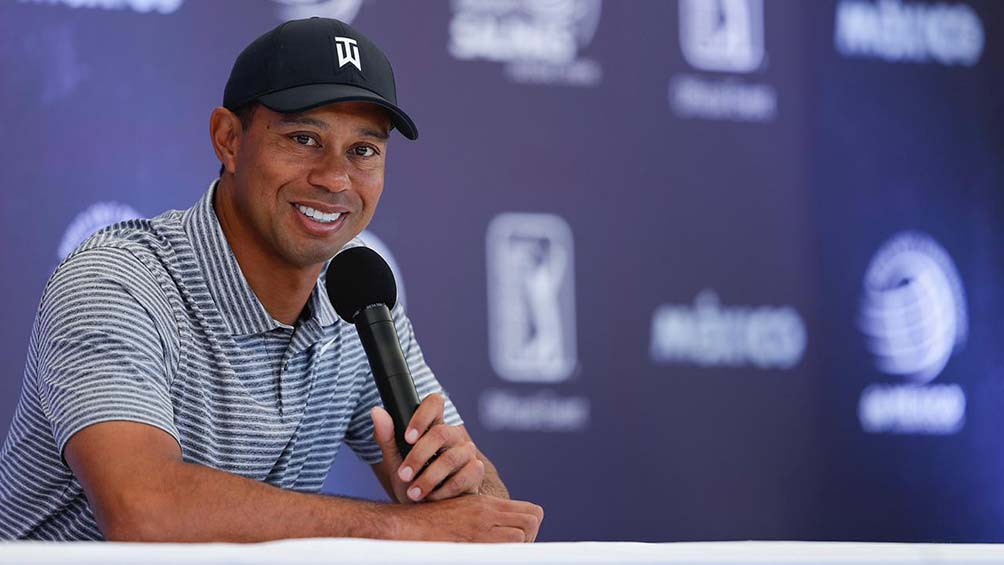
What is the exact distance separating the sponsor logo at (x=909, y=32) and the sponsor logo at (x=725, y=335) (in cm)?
70

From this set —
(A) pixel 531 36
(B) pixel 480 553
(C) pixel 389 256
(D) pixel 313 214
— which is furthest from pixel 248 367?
(A) pixel 531 36

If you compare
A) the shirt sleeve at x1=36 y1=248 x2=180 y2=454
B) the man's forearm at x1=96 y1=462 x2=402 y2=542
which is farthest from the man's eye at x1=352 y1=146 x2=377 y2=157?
the man's forearm at x1=96 y1=462 x2=402 y2=542

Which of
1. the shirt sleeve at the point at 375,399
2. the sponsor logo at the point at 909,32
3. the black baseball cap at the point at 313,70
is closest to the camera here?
the black baseball cap at the point at 313,70

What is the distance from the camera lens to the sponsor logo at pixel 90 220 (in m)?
2.39

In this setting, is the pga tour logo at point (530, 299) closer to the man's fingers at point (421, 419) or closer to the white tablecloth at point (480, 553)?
the man's fingers at point (421, 419)

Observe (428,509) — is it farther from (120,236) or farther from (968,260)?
(968,260)

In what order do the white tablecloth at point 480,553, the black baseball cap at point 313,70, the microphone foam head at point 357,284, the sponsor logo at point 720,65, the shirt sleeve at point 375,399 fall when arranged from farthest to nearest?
1. the sponsor logo at point 720,65
2. the shirt sleeve at point 375,399
3. the black baseball cap at point 313,70
4. the microphone foam head at point 357,284
5. the white tablecloth at point 480,553

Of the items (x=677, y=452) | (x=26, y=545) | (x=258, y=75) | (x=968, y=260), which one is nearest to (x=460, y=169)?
(x=677, y=452)

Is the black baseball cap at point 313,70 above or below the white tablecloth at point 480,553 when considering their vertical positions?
above

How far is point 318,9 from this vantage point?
2.60 metres

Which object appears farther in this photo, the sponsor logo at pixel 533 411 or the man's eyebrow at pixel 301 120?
the sponsor logo at pixel 533 411

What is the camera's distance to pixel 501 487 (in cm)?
179

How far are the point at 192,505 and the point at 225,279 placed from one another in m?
0.43

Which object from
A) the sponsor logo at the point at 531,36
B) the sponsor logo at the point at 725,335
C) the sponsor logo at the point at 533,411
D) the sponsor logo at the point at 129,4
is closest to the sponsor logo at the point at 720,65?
the sponsor logo at the point at 531,36
